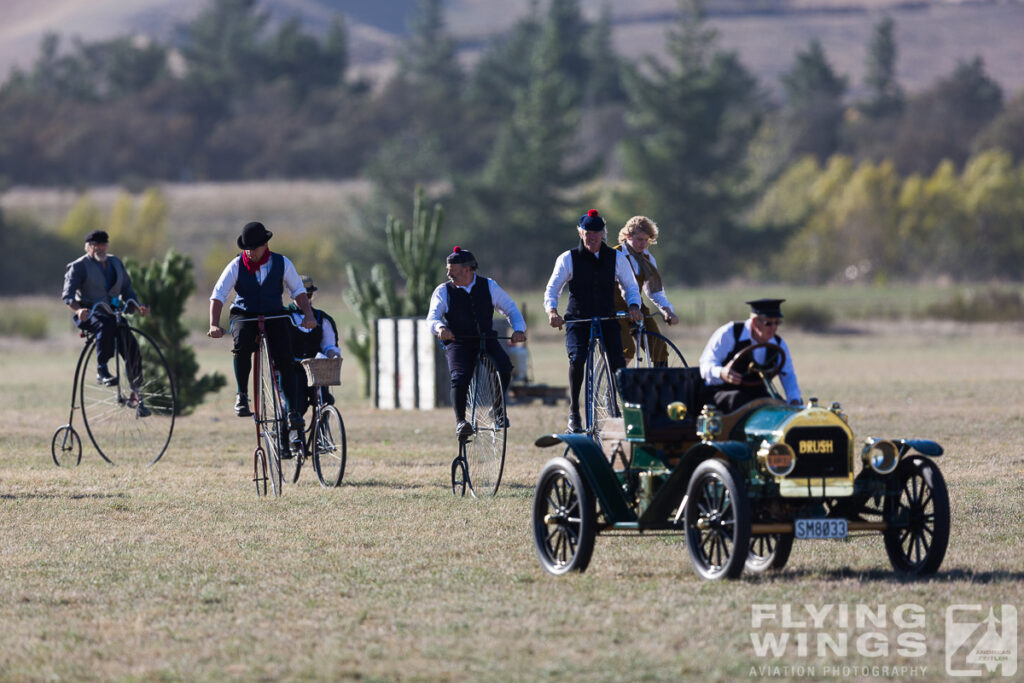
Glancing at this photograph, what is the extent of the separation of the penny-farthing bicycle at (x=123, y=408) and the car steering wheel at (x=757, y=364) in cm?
718

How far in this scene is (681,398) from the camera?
10.1m

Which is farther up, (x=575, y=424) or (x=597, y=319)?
(x=597, y=319)

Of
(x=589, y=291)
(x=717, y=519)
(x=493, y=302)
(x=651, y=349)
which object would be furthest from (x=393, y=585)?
(x=651, y=349)

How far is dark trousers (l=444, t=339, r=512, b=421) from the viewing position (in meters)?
13.5

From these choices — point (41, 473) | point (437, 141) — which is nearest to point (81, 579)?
point (41, 473)

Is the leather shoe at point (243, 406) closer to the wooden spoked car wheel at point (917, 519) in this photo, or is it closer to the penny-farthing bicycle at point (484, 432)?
the penny-farthing bicycle at point (484, 432)

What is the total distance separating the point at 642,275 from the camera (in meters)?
14.9

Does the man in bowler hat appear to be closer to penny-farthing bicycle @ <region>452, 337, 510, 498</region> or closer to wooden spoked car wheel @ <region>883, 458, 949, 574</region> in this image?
wooden spoked car wheel @ <region>883, 458, 949, 574</region>

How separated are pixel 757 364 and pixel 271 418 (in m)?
5.81

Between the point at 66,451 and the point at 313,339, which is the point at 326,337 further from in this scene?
the point at 66,451

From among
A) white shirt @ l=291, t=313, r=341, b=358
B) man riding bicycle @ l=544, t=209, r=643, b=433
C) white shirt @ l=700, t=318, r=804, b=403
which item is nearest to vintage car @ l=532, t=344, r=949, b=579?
white shirt @ l=700, t=318, r=804, b=403

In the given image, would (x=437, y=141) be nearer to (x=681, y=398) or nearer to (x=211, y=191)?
(x=211, y=191)

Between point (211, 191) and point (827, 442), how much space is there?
11889cm

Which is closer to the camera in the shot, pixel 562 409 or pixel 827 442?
pixel 827 442
